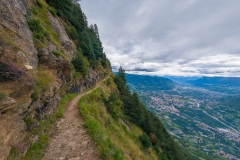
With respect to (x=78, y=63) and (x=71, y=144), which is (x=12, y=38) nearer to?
(x=71, y=144)

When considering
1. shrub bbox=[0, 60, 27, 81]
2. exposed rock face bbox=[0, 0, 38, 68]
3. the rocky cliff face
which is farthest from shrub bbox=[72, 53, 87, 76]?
shrub bbox=[0, 60, 27, 81]

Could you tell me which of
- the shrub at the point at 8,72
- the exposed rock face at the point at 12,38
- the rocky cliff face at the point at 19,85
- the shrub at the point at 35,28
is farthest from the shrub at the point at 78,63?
the shrub at the point at 8,72

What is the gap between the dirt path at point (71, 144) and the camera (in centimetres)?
898

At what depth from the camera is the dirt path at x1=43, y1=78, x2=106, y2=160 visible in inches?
354

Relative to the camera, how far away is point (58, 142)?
10484 mm

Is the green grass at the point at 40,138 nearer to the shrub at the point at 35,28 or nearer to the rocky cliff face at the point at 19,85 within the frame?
the rocky cliff face at the point at 19,85

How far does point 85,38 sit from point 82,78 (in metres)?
14.4

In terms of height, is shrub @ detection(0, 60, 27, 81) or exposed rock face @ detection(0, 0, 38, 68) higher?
exposed rock face @ detection(0, 0, 38, 68)

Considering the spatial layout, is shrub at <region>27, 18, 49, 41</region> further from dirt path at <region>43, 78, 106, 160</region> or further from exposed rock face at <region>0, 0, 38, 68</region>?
dirt path at <region>43, 78, 106, 160</region>

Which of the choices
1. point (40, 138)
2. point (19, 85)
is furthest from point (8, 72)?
point (40, 138)

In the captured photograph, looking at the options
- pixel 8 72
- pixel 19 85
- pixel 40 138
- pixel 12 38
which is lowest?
pixel 40 138

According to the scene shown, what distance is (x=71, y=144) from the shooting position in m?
10.3

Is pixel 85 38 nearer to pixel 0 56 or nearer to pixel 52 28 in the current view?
pixel 52 28

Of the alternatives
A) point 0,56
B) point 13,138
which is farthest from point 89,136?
point 0,56
